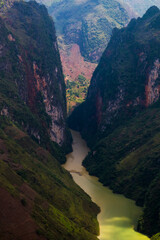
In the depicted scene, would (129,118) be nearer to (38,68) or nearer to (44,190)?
(38,68)

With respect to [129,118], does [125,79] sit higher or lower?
higher

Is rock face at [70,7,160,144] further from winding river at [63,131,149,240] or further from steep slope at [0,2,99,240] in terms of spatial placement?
winding river at [63,131,149,240]

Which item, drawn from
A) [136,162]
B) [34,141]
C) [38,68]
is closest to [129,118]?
[136,162]

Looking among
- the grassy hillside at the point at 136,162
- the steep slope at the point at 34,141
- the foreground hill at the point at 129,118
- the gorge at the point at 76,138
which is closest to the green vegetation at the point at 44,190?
the steep slope at the point at 34,141

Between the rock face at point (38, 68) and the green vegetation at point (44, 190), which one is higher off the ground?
the green vegetation at point (44, 190)

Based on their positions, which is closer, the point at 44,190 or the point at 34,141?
the point at 44,190

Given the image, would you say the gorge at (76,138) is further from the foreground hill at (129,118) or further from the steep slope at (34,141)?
the foreground hill at (129,118)

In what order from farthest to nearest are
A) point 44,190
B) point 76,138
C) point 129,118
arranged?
point 76,138 < point 129,118 < point 44,190
